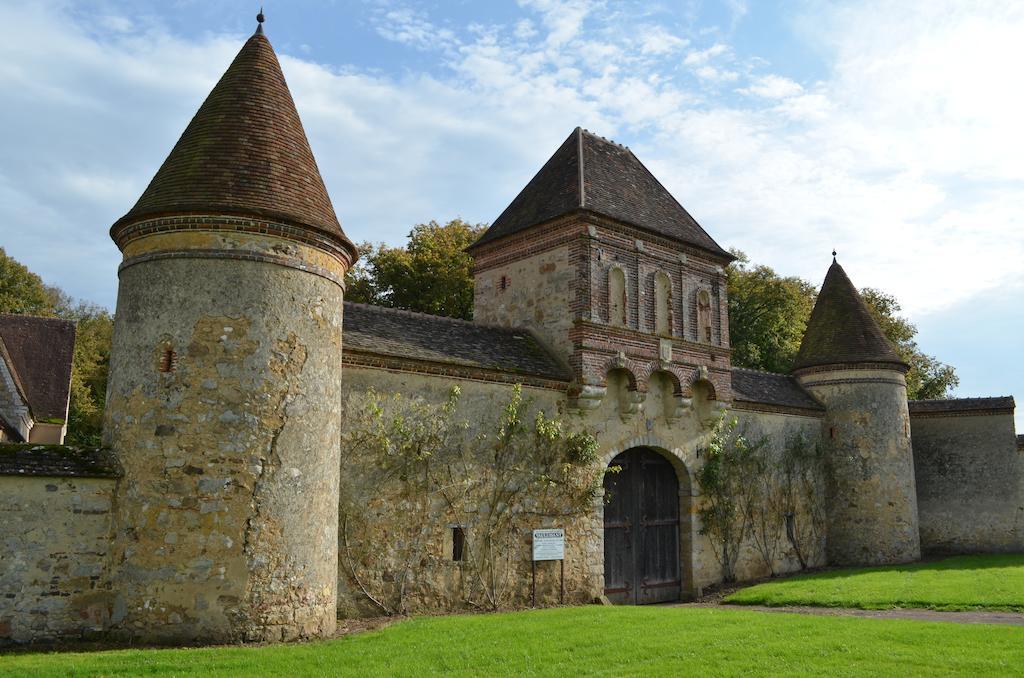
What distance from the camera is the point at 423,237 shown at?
107 feet

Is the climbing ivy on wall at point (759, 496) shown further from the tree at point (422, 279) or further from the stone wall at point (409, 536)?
the tree at point (422, 279)

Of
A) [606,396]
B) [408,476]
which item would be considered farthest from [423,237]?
[408,476]

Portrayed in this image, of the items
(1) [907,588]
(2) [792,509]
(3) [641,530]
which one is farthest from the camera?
(2) [792,509]

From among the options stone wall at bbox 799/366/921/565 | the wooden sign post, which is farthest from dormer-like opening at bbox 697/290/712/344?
stone wall at bbox 799/366/921/565

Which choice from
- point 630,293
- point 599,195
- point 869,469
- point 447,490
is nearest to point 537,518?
point 447,490

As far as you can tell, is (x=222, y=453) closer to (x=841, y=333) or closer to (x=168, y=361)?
(x=168, y=361)

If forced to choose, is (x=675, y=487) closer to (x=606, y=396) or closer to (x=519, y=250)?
(x=606, y=396)

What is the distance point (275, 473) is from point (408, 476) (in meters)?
3.30

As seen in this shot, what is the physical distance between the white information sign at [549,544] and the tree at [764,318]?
2066 cm

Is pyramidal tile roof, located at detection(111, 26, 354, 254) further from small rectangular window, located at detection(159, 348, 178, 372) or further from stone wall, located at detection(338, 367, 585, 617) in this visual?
stone wall, located at detection(338, 367, 585, 617)

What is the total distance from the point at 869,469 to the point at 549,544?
1181cm

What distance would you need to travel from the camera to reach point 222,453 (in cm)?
1123

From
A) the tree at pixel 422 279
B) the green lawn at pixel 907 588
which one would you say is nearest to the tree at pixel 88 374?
the tree at pixel 422 279

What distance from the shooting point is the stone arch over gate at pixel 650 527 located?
17953 millimetres
